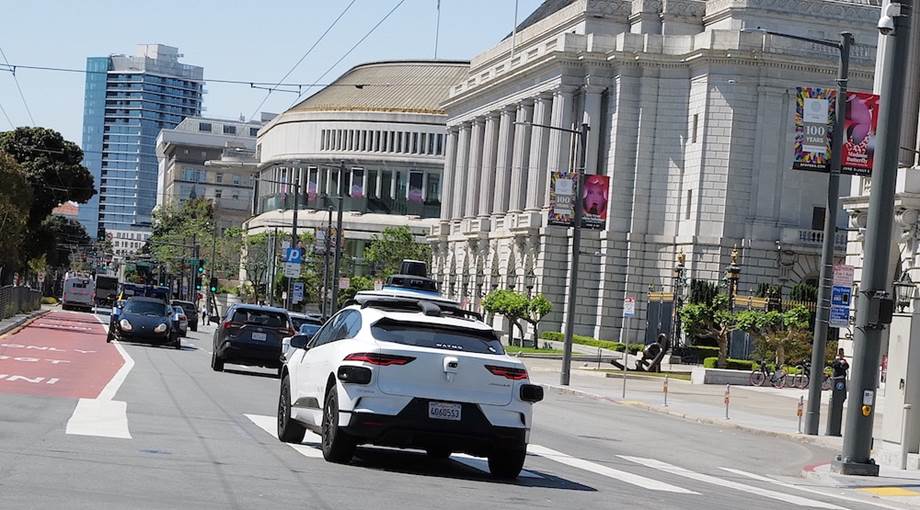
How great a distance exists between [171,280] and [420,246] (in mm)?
78222

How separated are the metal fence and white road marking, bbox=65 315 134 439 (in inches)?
1619

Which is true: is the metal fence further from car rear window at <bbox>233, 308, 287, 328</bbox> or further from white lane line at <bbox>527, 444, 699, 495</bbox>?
white lane line at <bbox>527, 444, 699, 495</bbox>

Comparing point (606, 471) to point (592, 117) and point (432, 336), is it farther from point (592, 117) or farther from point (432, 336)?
point (592, 117)

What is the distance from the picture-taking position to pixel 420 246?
11888cm

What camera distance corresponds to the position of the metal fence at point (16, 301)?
215 ft

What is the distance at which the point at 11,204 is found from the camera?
206 ft

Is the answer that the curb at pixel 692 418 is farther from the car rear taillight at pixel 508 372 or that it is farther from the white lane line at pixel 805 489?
the car rear taillight at pixel 508 372

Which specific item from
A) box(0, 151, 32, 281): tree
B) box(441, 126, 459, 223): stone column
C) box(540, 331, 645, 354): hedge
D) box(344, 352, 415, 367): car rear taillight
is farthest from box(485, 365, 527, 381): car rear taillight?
box(441, 126, 459, 223): stone column

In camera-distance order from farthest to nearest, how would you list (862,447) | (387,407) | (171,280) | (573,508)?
(171,280) < (862,447) < (387,407) < (573,508)

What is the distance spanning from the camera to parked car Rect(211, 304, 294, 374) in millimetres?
36125

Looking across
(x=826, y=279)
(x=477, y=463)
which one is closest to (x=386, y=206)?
(x=826, y=279)

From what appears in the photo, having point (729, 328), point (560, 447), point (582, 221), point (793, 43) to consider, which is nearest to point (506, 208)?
point (793, 43)

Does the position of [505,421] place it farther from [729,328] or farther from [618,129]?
[618,129]

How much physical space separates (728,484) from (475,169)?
92737 mm
